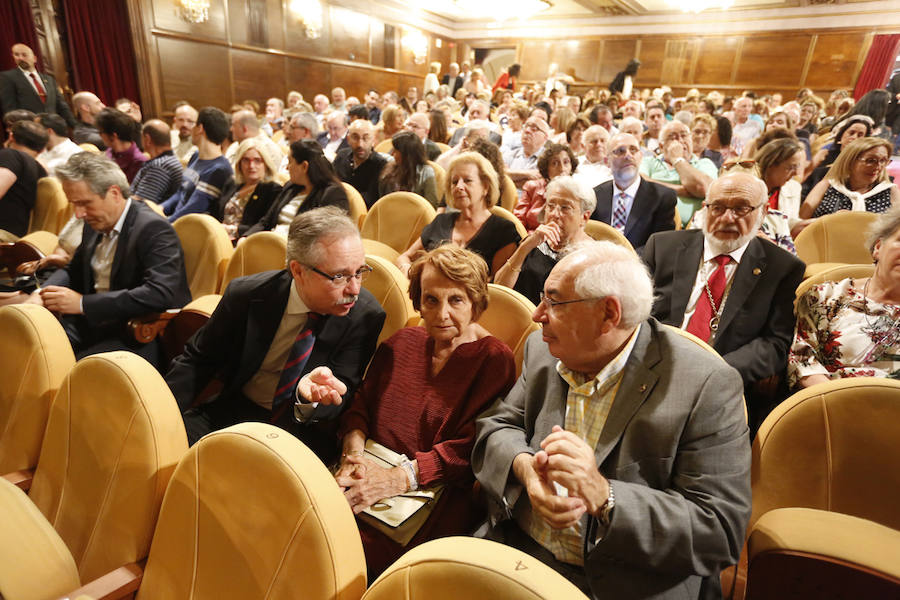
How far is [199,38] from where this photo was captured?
28.9 ft

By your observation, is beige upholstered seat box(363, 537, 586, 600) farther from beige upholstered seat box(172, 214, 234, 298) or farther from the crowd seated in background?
beige upholstered seat box(172, 214, 234, 298)

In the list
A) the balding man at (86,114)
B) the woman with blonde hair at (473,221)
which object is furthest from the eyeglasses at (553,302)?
the balding man at (86,114)

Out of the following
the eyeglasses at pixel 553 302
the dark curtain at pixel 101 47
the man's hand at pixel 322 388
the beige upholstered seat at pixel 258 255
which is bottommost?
the man's hand at pixel 322 388

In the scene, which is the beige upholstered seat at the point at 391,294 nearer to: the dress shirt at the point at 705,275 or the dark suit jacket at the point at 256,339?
the dark suit jacket at the point at 256,339

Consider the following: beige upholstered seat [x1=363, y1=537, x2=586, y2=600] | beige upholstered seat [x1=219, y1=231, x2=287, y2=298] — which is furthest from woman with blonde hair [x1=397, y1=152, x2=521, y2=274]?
beige upholstered seat [x1=363, y1=537, x2=586, y2=600]

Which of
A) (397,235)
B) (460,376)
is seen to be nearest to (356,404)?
(460,376)

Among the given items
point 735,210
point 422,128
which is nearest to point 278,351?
point 735,210

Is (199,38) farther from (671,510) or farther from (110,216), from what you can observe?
(671,510)

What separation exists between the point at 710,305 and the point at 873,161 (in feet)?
6.59

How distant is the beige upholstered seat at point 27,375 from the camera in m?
1.32

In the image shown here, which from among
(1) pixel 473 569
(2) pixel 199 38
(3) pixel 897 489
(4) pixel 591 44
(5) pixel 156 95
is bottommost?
(3) pixel 897 489

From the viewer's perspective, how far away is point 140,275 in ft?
7.22

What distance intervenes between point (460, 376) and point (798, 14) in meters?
14.3

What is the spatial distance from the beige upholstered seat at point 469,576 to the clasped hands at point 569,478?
0.28 meters
